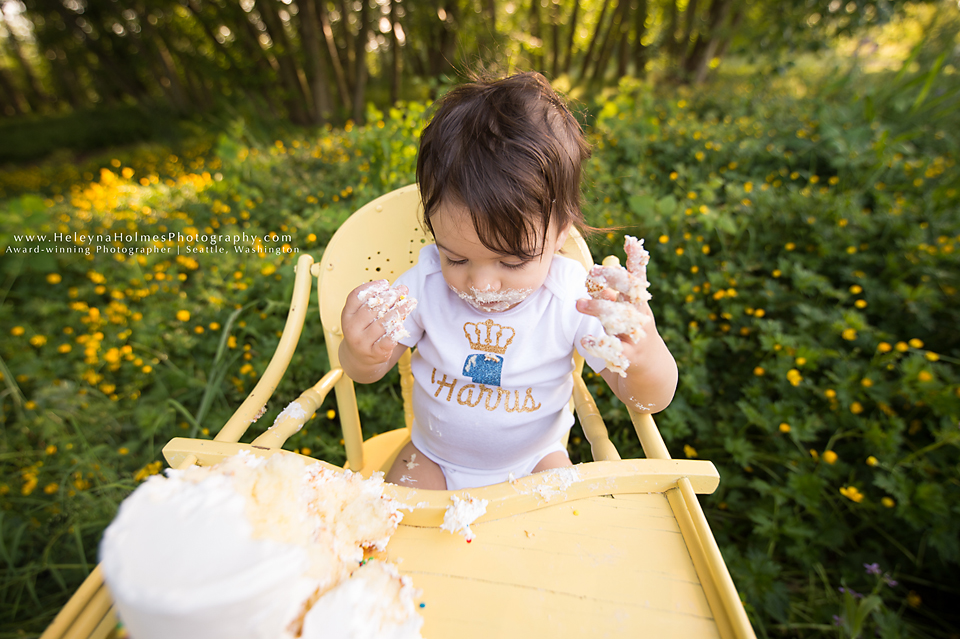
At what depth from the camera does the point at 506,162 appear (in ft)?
2.74

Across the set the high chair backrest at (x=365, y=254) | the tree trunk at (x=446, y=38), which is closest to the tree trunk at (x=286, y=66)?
the tree trunk at (x=446, y=38)

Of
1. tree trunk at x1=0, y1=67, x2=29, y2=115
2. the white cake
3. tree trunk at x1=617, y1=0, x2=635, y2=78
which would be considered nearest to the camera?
the white cake

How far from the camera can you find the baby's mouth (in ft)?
3.12

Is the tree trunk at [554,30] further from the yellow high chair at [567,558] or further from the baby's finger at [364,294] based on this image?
the yellow high chair at [567,558]

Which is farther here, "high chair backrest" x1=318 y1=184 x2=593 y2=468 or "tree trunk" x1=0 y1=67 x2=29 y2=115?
"tree trunk" x1=0 y1=67 x2=29 y2=115

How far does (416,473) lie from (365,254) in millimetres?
619

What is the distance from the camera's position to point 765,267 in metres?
2.11

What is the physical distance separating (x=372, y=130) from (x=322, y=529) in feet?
8.25

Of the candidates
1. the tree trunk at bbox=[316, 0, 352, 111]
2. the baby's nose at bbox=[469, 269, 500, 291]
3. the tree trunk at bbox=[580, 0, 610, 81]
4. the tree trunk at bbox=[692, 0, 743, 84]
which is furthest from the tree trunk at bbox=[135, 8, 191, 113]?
the baby's nose at bbox=[469, 269, 500, 291]

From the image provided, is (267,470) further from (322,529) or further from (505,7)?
(505,7)

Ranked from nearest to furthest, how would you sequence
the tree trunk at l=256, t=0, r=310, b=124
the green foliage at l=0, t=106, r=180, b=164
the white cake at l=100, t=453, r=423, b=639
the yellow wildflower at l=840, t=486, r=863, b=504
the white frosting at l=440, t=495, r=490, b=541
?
the white cake at l=100, t=453, r=423, b=639 < the white frosting at l=440, t=495, r=490, b=541 < the yellow wildflower at l=840, t=486, r=863, b=504 < the tree trunk at l=256, t=0, r=310, b=124 < the green foliage at l=0, t=106, r=180, b=164

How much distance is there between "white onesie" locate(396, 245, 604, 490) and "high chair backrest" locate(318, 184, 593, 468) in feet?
0.43

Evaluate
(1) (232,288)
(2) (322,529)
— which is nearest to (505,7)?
(1) (232,288)

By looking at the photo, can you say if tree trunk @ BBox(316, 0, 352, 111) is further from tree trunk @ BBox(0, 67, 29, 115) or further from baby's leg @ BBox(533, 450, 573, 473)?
tree trunk @ BBox(0, 67, 29, 115)
